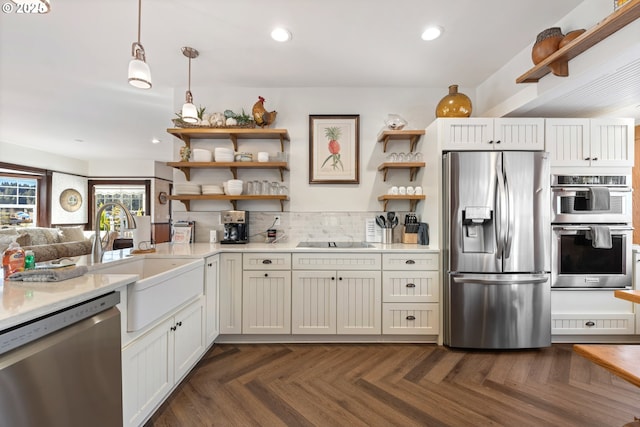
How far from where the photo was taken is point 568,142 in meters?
2.54

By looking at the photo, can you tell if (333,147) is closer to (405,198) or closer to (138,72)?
(405,198)

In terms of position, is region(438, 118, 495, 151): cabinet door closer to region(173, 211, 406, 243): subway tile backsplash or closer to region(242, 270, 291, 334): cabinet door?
region(173, 211, 406, 243): subway tile backsplash

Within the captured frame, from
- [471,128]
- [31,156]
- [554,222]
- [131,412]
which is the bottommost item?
[131,412]

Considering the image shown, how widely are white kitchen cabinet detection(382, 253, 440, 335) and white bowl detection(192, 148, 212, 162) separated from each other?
6.68ft

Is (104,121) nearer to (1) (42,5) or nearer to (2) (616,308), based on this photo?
(1) (42,5)

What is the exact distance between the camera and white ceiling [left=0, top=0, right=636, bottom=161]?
2.02m

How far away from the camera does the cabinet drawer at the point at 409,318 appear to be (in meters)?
2.57

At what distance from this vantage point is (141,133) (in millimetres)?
→ 5246

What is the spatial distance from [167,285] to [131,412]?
63 cm

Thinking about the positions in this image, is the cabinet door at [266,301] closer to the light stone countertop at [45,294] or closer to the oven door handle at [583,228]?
the light stone countertop at [45,294]

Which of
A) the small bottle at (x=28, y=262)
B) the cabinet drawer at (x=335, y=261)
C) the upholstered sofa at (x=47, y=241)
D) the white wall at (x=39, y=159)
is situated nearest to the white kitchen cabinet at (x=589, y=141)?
the cabinet drawer at (x=335, y=261)

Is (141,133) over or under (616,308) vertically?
over

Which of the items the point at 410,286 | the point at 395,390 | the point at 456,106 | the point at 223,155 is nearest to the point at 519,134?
the point at 456,106

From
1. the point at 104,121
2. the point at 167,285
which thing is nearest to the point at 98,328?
the point at 167,285
